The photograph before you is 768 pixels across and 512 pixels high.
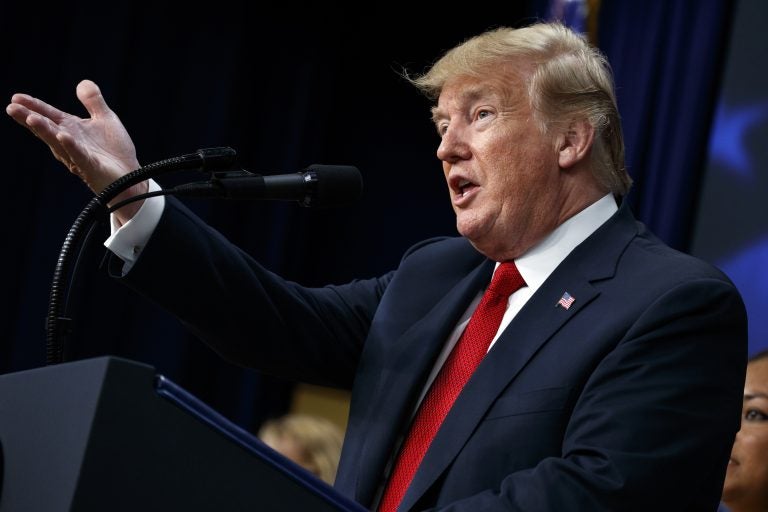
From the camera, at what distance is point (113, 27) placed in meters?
4.14

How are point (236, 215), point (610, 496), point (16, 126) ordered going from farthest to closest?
1. point (236, 215)
2. point (16, 126)
3. point (610, 496)

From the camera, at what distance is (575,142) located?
2.09 metres

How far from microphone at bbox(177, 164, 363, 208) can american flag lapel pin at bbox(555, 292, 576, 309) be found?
14.0 inches

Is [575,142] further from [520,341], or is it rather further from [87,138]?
[87,138]

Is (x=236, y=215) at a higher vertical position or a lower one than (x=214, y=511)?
lower

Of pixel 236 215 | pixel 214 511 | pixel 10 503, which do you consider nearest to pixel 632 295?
pixel 214 511

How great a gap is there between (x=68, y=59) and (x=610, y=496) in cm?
308

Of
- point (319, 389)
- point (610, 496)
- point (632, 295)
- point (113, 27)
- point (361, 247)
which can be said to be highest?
point (113, 27)

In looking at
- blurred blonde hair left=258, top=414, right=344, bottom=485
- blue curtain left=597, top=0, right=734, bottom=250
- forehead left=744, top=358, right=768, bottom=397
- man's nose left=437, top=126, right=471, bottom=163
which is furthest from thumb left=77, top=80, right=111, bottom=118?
blue curtain left=597, top=0, right=734, bottom=250

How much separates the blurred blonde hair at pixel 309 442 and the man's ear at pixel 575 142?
1.61m

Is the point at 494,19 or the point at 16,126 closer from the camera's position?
the point at 16,126

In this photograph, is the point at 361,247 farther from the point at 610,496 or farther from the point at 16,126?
the point at 610,496

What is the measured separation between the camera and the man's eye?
2956 mm

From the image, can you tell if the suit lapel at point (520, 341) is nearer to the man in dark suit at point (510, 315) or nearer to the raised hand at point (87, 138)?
the man in dark suit at point (510, 315)
